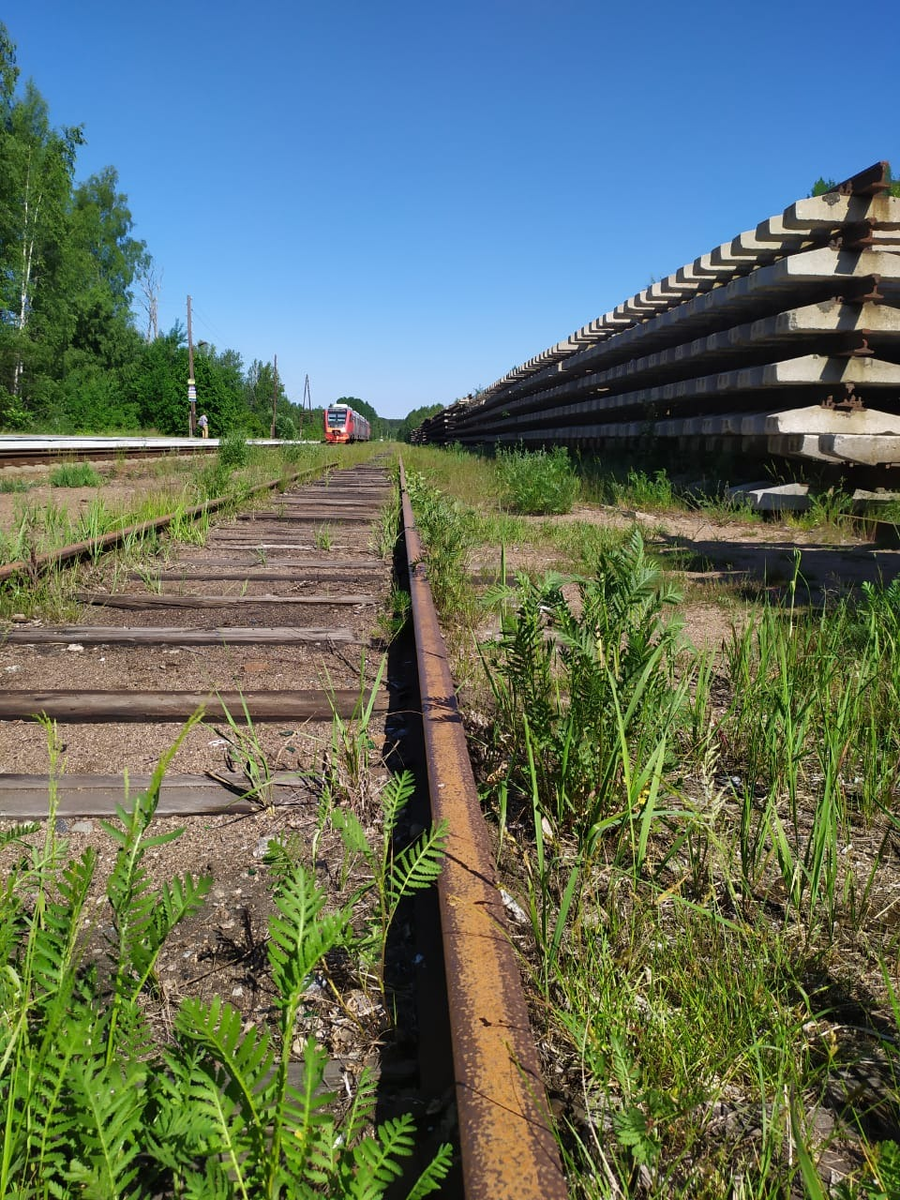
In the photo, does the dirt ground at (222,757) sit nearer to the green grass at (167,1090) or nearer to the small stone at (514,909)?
the green grass at (167,1090)

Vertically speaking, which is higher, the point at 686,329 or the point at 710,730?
the point at 686,329

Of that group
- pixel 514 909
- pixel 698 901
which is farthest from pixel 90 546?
pixel 698 901

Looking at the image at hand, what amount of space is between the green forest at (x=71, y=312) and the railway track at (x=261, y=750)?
39.6 meters

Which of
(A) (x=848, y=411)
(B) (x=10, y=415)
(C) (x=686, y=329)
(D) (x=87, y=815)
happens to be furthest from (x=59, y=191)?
(D) (x=87, y=815)

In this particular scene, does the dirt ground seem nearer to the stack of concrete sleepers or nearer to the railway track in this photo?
the railway track

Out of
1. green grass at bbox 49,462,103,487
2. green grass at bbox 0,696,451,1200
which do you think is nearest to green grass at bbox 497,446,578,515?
green grass at bbox 49,462,103,487

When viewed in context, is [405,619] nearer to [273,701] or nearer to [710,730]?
[273,701]

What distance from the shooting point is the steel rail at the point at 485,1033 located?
767 mm

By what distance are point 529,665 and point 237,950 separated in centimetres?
92

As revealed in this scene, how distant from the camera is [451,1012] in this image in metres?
1.00

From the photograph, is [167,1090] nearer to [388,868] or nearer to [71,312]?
[388,868]

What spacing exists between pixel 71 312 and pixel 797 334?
5171 centimetres

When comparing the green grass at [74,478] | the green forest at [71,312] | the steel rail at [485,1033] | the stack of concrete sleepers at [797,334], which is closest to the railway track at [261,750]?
the steel rail at [485,1033]

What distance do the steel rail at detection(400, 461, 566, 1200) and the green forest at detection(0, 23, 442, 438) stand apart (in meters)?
42.3
